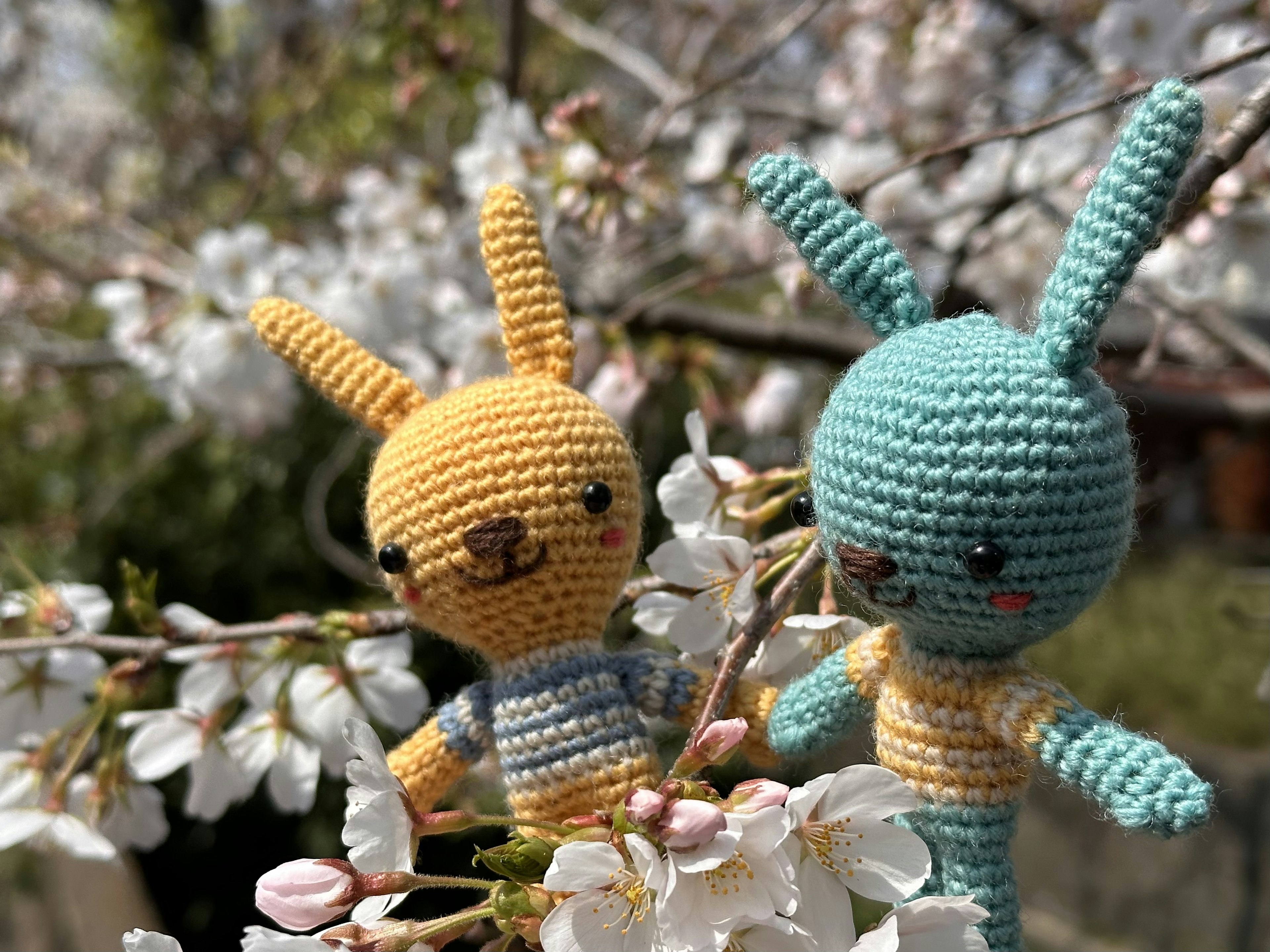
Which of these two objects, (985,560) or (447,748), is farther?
(447,748)

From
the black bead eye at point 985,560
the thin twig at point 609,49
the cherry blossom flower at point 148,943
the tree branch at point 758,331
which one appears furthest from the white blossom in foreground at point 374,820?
the thin twig at point 609,49

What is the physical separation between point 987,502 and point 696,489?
0.34m

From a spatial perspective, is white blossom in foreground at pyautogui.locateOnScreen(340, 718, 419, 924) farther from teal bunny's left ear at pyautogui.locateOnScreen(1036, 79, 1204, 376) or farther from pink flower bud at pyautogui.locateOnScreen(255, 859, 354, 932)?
teal bunny's left ear at pyautogui.locateOnScreen(1036, 79, 1204, 376)

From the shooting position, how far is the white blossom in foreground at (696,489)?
0.79 m

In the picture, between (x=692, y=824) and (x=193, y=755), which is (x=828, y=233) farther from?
(x=193, y=755)

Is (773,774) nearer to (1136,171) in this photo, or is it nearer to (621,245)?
(1136,171)

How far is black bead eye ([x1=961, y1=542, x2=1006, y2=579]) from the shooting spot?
1.59 feet

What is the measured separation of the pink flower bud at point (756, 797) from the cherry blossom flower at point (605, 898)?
52 mm

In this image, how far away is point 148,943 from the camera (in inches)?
21.7

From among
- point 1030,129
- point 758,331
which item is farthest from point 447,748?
point 758,331

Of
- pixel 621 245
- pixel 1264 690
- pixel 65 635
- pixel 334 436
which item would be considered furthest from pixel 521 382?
pixel 334 436

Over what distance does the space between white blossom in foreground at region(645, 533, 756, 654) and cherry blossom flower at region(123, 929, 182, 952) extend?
376mm

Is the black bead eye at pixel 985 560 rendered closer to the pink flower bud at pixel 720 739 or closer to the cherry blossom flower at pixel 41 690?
the pink flower bud at pixel 720 739

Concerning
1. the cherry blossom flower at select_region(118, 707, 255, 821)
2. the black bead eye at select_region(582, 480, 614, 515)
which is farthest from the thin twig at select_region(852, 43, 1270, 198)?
the cherry blossom flower at select_region(118, 707, 255, 821)
